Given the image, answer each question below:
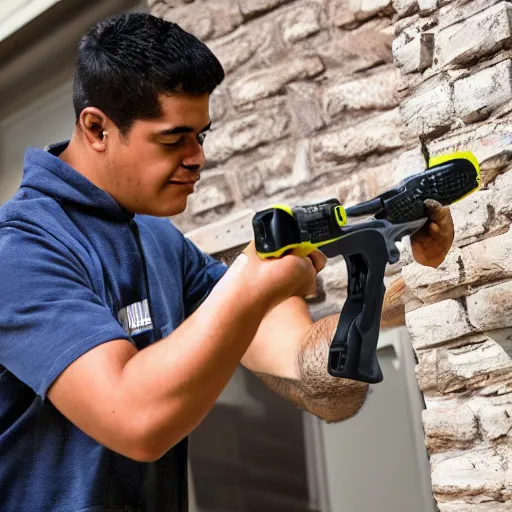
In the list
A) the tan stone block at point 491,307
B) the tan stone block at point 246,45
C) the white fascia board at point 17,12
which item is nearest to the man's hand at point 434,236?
the tan stone block at point 491,307

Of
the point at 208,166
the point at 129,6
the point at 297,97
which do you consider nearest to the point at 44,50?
the point at 129,6

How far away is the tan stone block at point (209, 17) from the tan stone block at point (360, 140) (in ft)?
1.40

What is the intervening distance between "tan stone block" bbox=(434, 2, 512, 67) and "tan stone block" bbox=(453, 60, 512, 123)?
0.04 metres

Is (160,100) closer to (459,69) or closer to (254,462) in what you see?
(459,69)

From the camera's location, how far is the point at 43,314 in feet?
3.75

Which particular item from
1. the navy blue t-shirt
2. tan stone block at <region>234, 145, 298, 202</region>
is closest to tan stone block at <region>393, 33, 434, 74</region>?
tan stone block at <region>234, 145, 298, 202</region>

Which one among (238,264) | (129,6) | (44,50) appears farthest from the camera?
(44,50)

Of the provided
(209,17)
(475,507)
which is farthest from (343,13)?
(475,507)

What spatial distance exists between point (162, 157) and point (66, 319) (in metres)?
0.36

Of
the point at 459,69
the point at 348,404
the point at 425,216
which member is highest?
the point at 459,69

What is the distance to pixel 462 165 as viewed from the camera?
1201 millimetres

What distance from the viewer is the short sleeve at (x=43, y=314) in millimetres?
1115

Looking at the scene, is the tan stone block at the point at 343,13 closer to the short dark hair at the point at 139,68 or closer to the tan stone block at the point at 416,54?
the tan stone block at the point at 416,54

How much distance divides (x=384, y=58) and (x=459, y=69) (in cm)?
27
